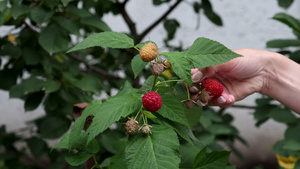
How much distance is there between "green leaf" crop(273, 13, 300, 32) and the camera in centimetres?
101

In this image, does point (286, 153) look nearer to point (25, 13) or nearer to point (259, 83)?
point (259, 83)

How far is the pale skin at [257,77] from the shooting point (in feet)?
2.34

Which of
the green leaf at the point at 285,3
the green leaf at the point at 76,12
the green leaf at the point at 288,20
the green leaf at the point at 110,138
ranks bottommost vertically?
the green leaf at the point at 110,138

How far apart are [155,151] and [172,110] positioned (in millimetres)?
68

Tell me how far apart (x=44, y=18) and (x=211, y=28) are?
143cm

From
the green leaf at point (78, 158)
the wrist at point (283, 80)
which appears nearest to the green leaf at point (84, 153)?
the green leaf at point (78, 158)

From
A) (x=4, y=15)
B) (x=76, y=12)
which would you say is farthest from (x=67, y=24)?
(x=4, y=15)

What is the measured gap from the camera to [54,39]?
0.99 m

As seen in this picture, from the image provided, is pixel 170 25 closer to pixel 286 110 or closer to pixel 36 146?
pixel 286 110

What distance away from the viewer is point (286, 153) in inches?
51.8

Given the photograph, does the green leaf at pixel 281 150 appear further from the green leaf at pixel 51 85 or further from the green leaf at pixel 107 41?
the green leaf at pixel 107 41

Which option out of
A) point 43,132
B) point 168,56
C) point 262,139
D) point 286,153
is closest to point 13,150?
point 43,132

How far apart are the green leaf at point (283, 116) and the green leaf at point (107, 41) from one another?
2.84 feet

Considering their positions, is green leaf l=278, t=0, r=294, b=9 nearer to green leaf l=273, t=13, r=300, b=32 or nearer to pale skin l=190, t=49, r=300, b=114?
green leaf l=273, t=13, r=300, b=32
